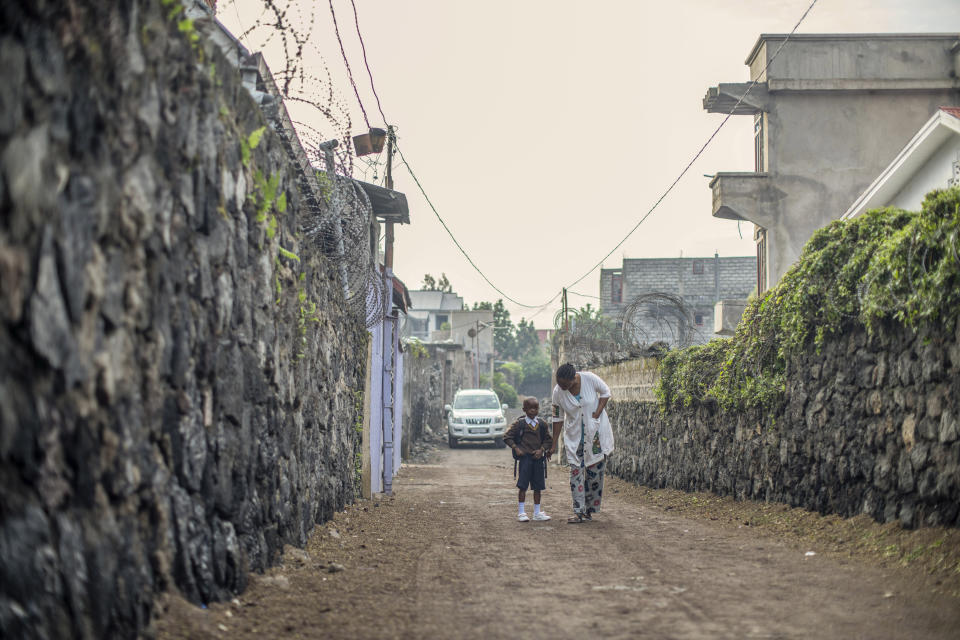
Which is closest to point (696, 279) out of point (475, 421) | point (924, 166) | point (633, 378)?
point (475, 421)

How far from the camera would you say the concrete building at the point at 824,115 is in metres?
18.8

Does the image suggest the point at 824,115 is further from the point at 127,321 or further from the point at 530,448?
the point at 127,321

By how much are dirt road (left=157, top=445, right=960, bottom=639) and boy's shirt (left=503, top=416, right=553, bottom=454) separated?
1071 millimetres

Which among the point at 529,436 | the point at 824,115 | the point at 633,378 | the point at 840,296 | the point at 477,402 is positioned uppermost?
the point at 824,115

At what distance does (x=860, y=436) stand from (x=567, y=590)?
3562 mm

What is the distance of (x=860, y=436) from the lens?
25.2 ft

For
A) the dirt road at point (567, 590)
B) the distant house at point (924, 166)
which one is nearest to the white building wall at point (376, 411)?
the dirt road at point (567, 590)

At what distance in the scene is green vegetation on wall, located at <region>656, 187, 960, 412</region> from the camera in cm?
639

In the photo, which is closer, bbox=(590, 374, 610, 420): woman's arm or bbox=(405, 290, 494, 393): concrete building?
bbox=(590, 374, 610, 420): woman's arm

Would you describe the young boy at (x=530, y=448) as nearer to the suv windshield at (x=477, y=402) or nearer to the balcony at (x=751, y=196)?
the balcony at (x=751, y=196)

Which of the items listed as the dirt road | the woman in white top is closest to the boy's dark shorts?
the woman in white top

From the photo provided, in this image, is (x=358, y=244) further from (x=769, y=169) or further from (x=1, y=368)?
(x=769, y=169)

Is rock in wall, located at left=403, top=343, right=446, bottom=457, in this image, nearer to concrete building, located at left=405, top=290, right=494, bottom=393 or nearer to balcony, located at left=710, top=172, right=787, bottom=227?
balcony, located at left=710, top=172, right=787, bottom=227

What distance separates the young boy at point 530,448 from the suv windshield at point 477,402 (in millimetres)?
18446
